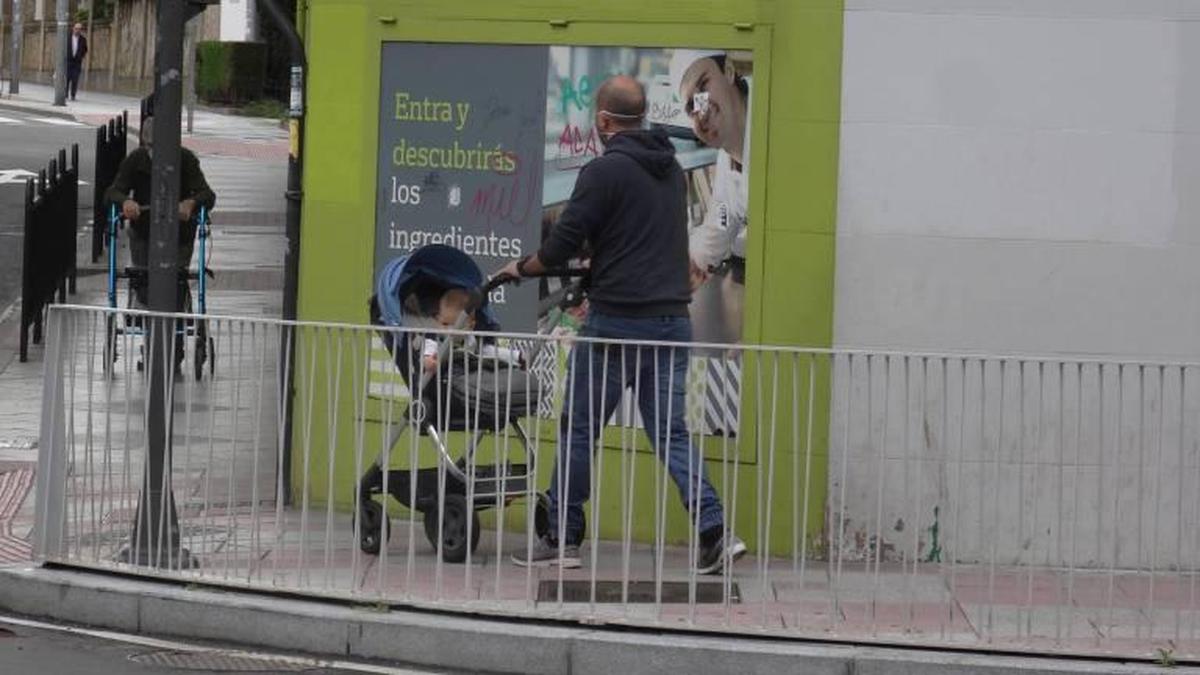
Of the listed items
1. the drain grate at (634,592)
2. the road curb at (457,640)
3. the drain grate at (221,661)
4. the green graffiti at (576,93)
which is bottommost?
the drain grate at (221,661)

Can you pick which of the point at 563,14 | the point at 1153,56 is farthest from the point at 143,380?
the point at 1153,56

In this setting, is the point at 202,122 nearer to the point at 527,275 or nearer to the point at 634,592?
the point at 527,275

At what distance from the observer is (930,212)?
9.79 m

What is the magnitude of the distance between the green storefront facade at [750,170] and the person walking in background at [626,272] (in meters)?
0.28

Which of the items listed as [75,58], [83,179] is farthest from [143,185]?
[75,58]

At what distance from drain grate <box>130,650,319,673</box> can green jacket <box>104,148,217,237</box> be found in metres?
7.17

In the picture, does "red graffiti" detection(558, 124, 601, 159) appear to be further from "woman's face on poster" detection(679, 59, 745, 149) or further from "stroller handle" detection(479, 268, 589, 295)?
"stroller handle" detection(479, 268, 589, 295)

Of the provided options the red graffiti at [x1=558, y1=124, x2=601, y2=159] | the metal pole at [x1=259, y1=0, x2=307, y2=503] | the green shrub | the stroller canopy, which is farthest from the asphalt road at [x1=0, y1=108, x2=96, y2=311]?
the stroller canopy

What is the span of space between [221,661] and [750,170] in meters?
3.43

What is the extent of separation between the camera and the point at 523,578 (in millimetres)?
8664

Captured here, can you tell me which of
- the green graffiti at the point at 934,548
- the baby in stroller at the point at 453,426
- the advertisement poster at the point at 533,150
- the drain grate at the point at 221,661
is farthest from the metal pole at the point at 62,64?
the green graffiti at the point at 934,548

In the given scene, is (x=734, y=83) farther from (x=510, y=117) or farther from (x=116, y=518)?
(x=116, y=518)

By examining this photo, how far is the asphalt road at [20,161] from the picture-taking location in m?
20.0

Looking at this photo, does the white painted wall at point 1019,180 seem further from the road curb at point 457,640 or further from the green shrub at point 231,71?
the green shrub at point 231,71
